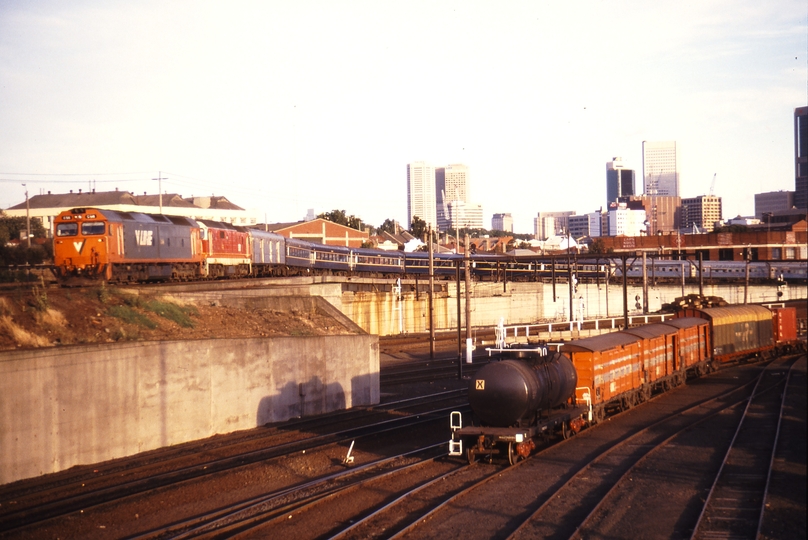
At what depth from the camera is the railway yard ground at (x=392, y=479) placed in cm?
1252

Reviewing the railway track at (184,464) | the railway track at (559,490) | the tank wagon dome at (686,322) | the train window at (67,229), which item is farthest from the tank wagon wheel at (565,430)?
the train window at (67,229)

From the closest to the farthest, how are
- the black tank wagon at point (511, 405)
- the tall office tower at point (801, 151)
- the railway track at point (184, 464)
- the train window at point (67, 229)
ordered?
1. the tall office tower at point (801, 151)
2. the railway track at point (184, 464)
3. the black tank wagon at point (511, 405)
4. the train window at point (67, 229)

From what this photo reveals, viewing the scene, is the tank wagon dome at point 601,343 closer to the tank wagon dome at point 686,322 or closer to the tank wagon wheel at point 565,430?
the tank wagon wheel at point 565,430

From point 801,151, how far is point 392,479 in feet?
51.4

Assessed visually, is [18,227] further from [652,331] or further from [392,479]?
[392,479]

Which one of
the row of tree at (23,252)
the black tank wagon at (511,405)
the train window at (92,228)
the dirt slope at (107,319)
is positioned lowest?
the black tank wagon at (511,405)

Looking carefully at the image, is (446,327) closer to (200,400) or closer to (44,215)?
(200,400)

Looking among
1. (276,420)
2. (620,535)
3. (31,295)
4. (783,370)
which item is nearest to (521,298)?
(783,370)

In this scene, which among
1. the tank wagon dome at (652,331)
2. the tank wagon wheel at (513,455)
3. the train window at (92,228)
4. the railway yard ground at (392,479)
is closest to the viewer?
the railway yard ground at (392,479)

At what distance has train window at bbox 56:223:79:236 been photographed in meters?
32.1

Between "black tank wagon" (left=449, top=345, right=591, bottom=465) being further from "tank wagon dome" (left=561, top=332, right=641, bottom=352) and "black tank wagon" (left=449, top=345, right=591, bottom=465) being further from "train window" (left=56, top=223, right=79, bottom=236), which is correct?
"train window" (left=56, top=223, right=79, bottom=236)

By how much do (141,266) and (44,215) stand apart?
5497 cm

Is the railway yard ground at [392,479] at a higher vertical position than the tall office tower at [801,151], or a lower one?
lower

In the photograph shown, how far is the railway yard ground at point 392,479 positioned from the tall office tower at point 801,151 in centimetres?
439
